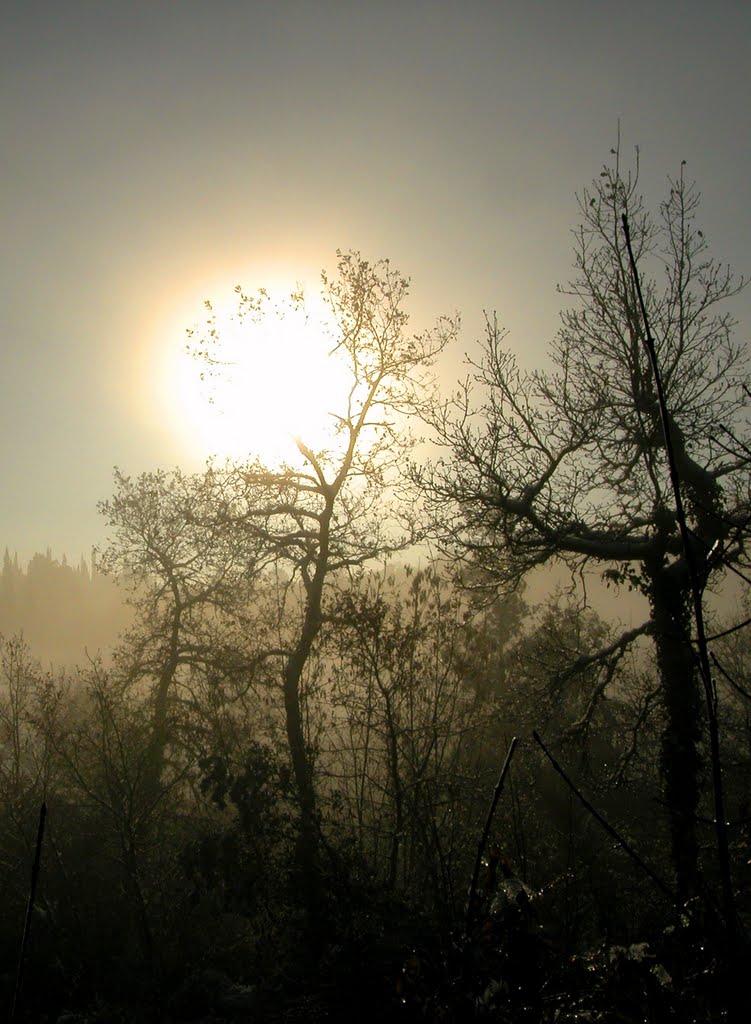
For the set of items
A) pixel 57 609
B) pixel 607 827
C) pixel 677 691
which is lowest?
pixel 607 827

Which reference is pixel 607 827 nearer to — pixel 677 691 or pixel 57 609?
pixel 677 691

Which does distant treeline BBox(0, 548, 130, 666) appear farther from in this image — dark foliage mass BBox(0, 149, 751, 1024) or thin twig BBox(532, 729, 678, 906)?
thin twig BBox(532, 729, 678, 906)

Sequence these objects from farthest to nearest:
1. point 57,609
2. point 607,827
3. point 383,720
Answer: point 57,609 → point 383,720 → point 607,827

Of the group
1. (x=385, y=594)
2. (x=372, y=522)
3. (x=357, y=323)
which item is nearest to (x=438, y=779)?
(x=385, y=594)

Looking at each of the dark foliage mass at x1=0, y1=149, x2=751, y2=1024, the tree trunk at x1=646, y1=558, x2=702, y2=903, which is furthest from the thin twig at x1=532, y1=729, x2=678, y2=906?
the tree trunk at x1=646, y1=558, x2=702, y2=903

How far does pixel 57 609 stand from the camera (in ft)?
393

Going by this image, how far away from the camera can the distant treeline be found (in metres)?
109

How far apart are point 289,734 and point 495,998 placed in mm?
10965

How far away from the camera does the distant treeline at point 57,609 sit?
109406 millimetres

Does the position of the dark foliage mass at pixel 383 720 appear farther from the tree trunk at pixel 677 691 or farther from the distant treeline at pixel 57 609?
the distant treeline at pixel 57 609

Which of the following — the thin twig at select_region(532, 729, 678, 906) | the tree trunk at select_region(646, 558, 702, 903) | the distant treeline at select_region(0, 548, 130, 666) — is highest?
the distant treeline at select_region(0, 548, 130, 666)

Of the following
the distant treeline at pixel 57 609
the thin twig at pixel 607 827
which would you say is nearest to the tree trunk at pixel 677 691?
the thin twig at pixel 607 827

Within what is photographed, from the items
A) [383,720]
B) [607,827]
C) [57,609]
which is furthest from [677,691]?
[57,609]

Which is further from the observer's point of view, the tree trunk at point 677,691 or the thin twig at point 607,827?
the tree trunk at point 677,691
